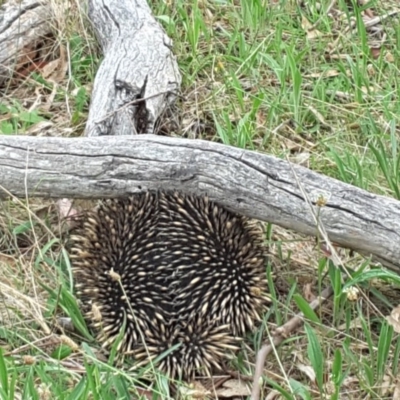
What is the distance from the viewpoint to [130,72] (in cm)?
356

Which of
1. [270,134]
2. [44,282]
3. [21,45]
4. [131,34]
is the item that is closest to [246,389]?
[44,282]

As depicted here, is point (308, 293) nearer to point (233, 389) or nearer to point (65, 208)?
point (233, 389)

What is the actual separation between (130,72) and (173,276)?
3.72 ft

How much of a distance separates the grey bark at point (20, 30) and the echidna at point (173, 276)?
136 centimetres

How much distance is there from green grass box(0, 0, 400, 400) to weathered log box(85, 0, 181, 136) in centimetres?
19

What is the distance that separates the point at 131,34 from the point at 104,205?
43.0 inches

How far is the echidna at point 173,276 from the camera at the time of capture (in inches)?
106

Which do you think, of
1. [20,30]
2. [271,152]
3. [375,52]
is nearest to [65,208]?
[271,152]

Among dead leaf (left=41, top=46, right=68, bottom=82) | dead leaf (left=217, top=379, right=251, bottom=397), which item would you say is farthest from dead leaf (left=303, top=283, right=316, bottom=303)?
dead leaf (left=41, top=46, right=68, bottom=82)

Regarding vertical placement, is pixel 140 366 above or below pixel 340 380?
below

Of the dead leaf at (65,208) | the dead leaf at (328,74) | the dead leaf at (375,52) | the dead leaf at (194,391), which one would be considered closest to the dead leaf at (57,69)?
the dead leaf at (65,208)

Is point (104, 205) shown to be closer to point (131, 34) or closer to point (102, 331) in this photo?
point (102, 331)

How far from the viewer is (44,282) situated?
305 cm

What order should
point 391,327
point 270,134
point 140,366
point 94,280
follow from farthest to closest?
point 270,134, point 94,280, point 140,366, point 391,327
